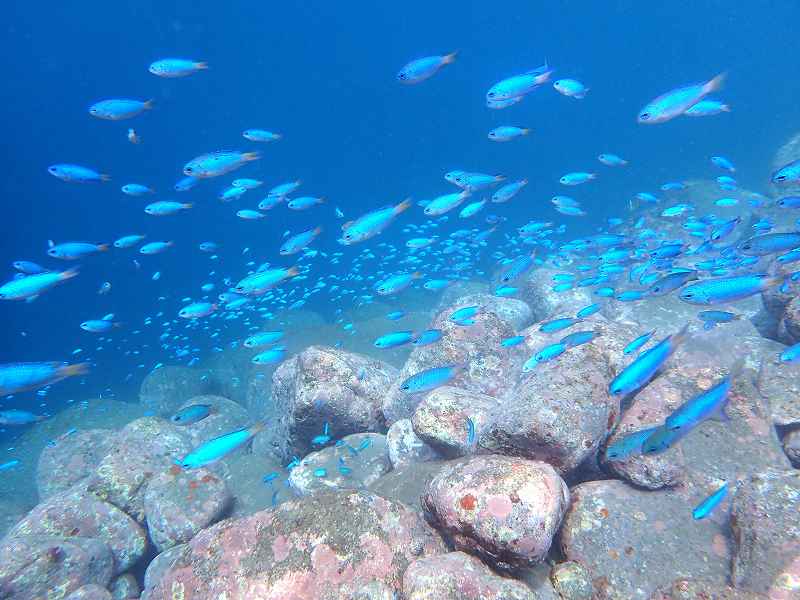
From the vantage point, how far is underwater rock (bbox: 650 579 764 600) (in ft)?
8.58

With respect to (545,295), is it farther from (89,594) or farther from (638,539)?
(89,594)

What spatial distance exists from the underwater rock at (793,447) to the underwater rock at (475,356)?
3.16 meters

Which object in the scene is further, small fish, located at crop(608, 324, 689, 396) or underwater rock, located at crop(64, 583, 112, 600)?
underwater rock, located at crop(64, 583, 112, 600)

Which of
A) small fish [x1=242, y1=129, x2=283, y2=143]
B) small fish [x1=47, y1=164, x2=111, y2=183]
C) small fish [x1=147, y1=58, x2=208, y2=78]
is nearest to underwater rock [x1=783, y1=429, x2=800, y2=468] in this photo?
small fish [x1=242, y1=129, x2=283, y2=143]

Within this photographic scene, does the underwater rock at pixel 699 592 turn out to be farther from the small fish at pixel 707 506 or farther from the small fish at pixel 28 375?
the small fish at pixel 28 375

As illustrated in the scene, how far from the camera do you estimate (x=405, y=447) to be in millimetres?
5242

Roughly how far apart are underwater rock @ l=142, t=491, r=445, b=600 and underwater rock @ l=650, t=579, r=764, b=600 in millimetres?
1596

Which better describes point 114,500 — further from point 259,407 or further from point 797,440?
point 797,440

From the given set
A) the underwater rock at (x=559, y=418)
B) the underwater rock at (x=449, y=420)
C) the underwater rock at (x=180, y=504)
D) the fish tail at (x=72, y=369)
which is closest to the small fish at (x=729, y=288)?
the underwater rock at (x=559, y=418)

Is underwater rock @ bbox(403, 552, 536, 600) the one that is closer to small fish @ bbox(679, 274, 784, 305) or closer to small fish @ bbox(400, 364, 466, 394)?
small fish @ bbox(400, 364, 466, 394)

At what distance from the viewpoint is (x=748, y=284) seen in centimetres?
443

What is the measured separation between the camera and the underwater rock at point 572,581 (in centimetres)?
304

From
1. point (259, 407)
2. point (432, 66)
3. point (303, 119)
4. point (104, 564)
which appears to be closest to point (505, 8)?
point (303, 119)

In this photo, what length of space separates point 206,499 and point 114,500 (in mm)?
1665
